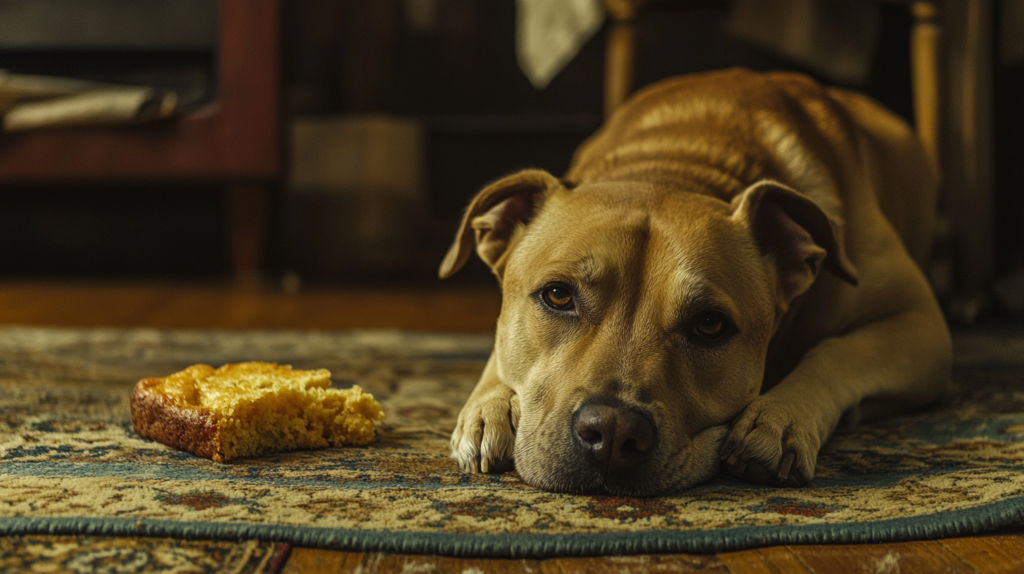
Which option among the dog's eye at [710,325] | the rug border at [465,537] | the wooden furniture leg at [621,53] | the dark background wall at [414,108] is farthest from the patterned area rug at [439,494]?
the dark background wall at [414,108]

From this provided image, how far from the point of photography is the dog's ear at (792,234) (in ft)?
5.62

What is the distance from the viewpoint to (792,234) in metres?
1.78

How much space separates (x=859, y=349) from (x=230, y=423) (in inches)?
47.9

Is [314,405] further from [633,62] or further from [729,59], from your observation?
[729,59]

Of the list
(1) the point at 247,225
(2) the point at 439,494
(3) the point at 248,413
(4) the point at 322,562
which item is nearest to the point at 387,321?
(1) the point at 247,225

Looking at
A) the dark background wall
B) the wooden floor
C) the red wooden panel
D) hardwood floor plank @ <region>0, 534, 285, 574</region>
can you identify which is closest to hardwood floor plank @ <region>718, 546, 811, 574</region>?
the wooden floor

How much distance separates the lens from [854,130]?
8.03ft

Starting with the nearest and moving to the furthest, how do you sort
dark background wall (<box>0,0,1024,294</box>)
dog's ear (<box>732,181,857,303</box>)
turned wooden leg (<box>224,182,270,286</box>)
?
dog's ear (<box>732,181,857,303</box>)
turned wooden leg (<box>224,182,270,286</box>)
dark background wall (<box>0,0,1024,294</box>)

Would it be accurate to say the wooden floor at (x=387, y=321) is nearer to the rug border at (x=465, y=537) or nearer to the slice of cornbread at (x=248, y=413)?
the rug border at (x=465, y=537)

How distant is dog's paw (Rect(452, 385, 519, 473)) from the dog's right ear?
369 millimetres

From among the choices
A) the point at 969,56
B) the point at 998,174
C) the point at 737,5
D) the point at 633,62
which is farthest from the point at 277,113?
the point at 998,174

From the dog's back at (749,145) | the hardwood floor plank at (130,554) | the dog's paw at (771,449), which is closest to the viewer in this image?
the hardwood floor plank at (130,554)

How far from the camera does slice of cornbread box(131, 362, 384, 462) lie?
152 cm

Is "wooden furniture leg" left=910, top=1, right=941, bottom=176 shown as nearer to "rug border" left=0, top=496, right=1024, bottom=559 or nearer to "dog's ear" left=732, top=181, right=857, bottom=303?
"dog's ear" left=732, top=181, right=857, bottom=303
